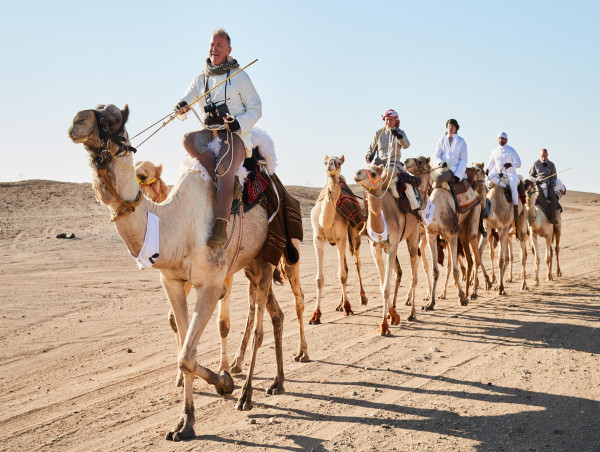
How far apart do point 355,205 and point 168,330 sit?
440 cm

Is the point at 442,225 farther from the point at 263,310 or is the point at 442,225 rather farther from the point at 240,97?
the point at 240,97

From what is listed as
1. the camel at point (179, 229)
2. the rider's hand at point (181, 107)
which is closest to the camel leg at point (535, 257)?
the camel at point (179, 229)

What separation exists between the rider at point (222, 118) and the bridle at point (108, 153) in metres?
0.96

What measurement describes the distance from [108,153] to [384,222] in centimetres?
648

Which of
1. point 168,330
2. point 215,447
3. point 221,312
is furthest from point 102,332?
point 215,447

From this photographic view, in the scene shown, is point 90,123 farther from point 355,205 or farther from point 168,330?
point 355,205

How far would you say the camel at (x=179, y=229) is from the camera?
516 centimetres

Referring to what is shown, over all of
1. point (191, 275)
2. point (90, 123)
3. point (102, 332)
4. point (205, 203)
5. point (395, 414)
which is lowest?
point (395, 414)

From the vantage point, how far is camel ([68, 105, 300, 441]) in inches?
203

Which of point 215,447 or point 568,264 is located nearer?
point 215,447

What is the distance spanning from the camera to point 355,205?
483 inches

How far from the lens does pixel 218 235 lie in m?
5.88

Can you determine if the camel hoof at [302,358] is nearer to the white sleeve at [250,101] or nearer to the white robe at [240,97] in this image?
the white robe at [240,97]

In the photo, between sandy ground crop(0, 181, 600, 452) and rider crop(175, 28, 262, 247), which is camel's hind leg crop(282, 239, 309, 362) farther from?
rider crop(175, 28, 262, 247)
